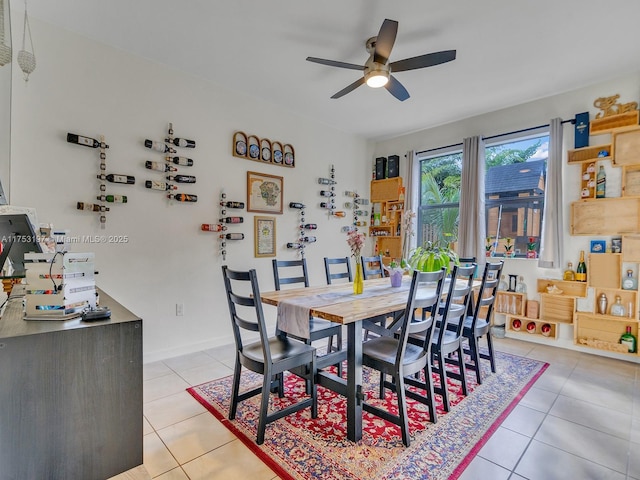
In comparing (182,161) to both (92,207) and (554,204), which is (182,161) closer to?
(92,207)

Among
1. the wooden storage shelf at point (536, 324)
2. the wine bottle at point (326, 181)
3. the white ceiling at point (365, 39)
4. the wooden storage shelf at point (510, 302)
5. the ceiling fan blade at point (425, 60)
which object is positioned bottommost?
the wooden storage shelf at point (536, 324)

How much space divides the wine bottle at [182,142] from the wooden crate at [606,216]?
417cm

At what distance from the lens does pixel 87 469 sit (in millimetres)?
1002

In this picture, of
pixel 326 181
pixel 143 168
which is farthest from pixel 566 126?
pixel 143 168

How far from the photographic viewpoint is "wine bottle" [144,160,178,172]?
10.0ft

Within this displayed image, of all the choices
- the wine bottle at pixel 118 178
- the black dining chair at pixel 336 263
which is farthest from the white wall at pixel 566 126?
the wine bottle at pixel 118 178

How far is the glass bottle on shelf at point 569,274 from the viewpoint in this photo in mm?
3586

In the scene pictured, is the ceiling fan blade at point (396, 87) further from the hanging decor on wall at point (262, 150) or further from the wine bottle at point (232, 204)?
A: the wine bottle at point (232, 204)

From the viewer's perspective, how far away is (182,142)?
327 centimetres

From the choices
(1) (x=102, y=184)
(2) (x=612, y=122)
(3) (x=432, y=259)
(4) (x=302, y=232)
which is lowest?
(3) (x=432, y=259)

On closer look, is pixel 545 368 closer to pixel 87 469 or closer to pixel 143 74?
pixel 87 469

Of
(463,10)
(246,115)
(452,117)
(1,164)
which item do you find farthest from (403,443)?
(452,117)

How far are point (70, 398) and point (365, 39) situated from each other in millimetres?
2983

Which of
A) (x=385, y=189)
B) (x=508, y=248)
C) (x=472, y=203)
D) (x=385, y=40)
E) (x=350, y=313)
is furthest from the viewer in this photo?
(x=385, y=189)
